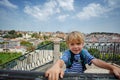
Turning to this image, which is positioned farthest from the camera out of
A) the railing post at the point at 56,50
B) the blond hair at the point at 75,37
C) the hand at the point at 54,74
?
the railing post at the point at 56,50

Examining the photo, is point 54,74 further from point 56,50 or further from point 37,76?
point 56,50

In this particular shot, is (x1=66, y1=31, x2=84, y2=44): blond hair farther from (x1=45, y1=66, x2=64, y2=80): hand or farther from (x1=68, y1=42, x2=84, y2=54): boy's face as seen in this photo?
(x1=45, y1=66, x2=64, y2=80): hand

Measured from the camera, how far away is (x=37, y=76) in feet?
4.05

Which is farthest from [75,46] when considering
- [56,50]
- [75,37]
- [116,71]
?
[56,50]

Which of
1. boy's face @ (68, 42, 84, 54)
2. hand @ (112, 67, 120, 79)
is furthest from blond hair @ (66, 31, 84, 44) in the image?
hand @ (112, 67, 120, 79)

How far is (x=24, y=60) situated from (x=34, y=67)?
0.74m

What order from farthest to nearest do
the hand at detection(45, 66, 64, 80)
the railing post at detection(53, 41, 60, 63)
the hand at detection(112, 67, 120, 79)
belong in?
the railing post at detection(53, 41, 60, 63), the hand at detection(112, 67, 120, 79), the hand at detection(45, 66, 64, 80)

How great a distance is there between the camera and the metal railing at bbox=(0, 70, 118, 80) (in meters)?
1.24

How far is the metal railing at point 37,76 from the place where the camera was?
1238mm

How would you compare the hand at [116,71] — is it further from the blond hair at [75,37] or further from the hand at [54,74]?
the blond hair at [75,37]

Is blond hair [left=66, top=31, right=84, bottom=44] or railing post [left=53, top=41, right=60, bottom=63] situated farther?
railing post [left=53, top=41, right=60, bottom=63]

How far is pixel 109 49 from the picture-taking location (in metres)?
10.5

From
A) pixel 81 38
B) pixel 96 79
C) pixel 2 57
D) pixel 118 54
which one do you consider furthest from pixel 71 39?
pixel 2 57

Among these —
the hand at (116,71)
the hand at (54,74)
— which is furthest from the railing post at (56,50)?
the hand at (54,74)
